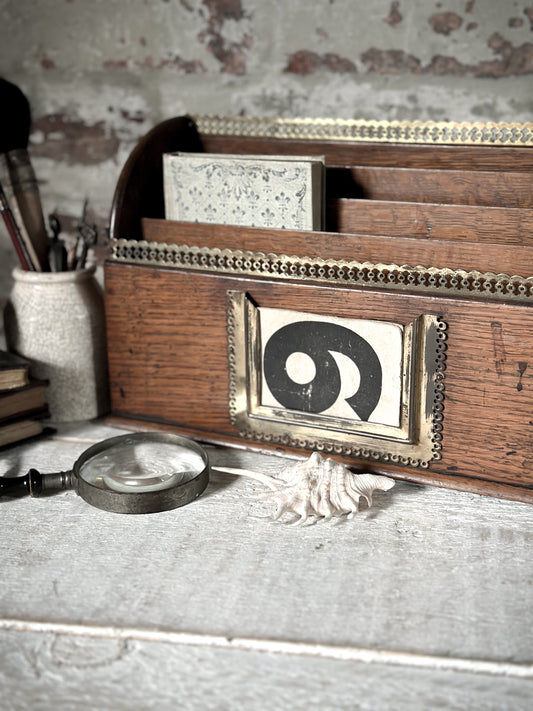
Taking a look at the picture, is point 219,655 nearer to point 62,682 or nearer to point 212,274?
point 62,682

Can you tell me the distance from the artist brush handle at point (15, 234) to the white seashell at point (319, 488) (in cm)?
54

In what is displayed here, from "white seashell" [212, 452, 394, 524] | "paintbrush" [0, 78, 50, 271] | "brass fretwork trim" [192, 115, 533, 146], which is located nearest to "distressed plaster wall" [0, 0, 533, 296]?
"brass fretwork trim" [192, 115, 533, 146]

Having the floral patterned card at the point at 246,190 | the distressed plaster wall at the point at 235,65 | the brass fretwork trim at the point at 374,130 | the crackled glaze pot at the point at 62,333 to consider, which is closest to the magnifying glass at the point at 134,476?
the crackled glaze pot at the point at 62,333

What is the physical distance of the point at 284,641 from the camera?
79 cm

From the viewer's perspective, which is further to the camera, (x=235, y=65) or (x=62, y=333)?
(x=235, y=65)

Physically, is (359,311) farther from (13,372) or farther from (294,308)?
(13,372)

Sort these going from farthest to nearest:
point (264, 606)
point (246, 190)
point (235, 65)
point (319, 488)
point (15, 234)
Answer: point (235, 65) → point (15, 234) → point (246, 190) → point (319, 488) → point (264, 606)

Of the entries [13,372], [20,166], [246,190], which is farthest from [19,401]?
[246,190]

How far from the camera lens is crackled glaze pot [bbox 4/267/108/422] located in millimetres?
1297

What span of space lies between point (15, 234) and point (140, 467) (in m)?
0.46

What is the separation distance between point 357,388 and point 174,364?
306 millimetres

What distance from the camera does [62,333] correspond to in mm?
1306

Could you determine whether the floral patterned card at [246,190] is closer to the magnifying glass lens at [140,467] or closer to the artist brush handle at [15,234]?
the artist brush handle at [15,234]

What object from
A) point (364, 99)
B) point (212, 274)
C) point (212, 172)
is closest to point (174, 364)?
point (212, 274)
